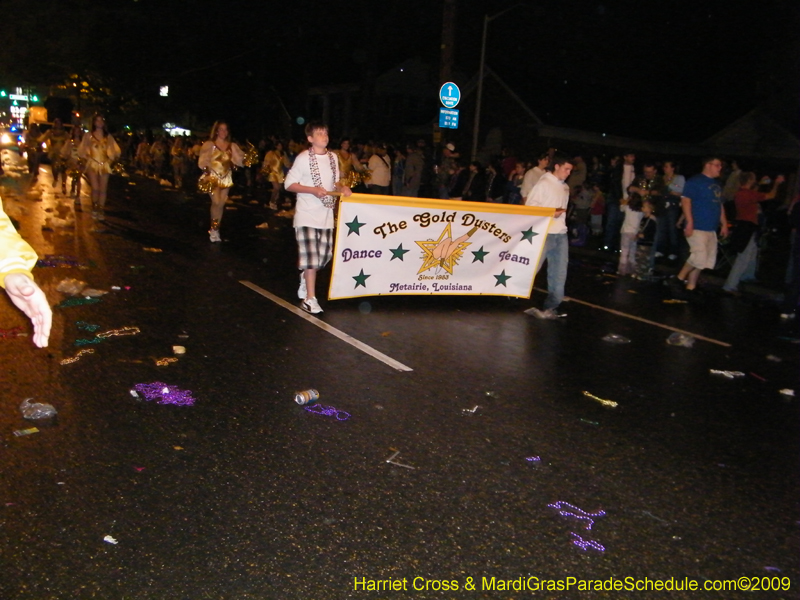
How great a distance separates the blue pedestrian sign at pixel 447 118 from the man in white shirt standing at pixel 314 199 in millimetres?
12522

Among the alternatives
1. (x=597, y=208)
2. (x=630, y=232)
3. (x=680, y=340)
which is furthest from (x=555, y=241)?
(x=597, y=208)

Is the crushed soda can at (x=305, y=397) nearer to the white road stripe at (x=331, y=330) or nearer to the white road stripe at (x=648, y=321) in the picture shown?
the white road stripe at (x=331, y=330)

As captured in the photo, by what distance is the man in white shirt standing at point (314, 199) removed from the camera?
7.79 m

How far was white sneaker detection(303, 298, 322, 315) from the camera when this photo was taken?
8.03 m


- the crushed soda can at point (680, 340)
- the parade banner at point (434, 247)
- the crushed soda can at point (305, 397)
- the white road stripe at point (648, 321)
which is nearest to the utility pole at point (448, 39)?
the white road stripe at point (648, 321)

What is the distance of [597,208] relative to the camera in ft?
58.5

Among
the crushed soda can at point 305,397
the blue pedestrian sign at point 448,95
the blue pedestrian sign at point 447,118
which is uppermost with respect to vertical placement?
the blue pedestrian sign at point 448,95

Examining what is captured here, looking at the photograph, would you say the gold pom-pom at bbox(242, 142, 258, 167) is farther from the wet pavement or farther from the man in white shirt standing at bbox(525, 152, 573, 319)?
the man in white shirt standing at bbox(525, 152, 573, 319)

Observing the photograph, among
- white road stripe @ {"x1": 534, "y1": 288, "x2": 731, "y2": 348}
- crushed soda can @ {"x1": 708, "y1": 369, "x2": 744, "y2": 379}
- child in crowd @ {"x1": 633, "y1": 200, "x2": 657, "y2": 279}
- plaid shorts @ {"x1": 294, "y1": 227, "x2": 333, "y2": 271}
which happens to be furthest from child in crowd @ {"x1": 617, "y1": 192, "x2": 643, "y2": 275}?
plaid shorts @ {"x1": 294, "y1": 227, "x2": 333, "y2": 271}

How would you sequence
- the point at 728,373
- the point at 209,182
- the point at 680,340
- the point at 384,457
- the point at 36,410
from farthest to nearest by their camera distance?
the point at 209,182, the point at 680,340, the point at 728,373, the point at 36,410, the point at 384,457

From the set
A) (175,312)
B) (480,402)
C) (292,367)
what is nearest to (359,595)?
(480,402)

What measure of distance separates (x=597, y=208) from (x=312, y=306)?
1142cm

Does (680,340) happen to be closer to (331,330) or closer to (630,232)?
(331,330)

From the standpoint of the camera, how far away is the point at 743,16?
154 ft
